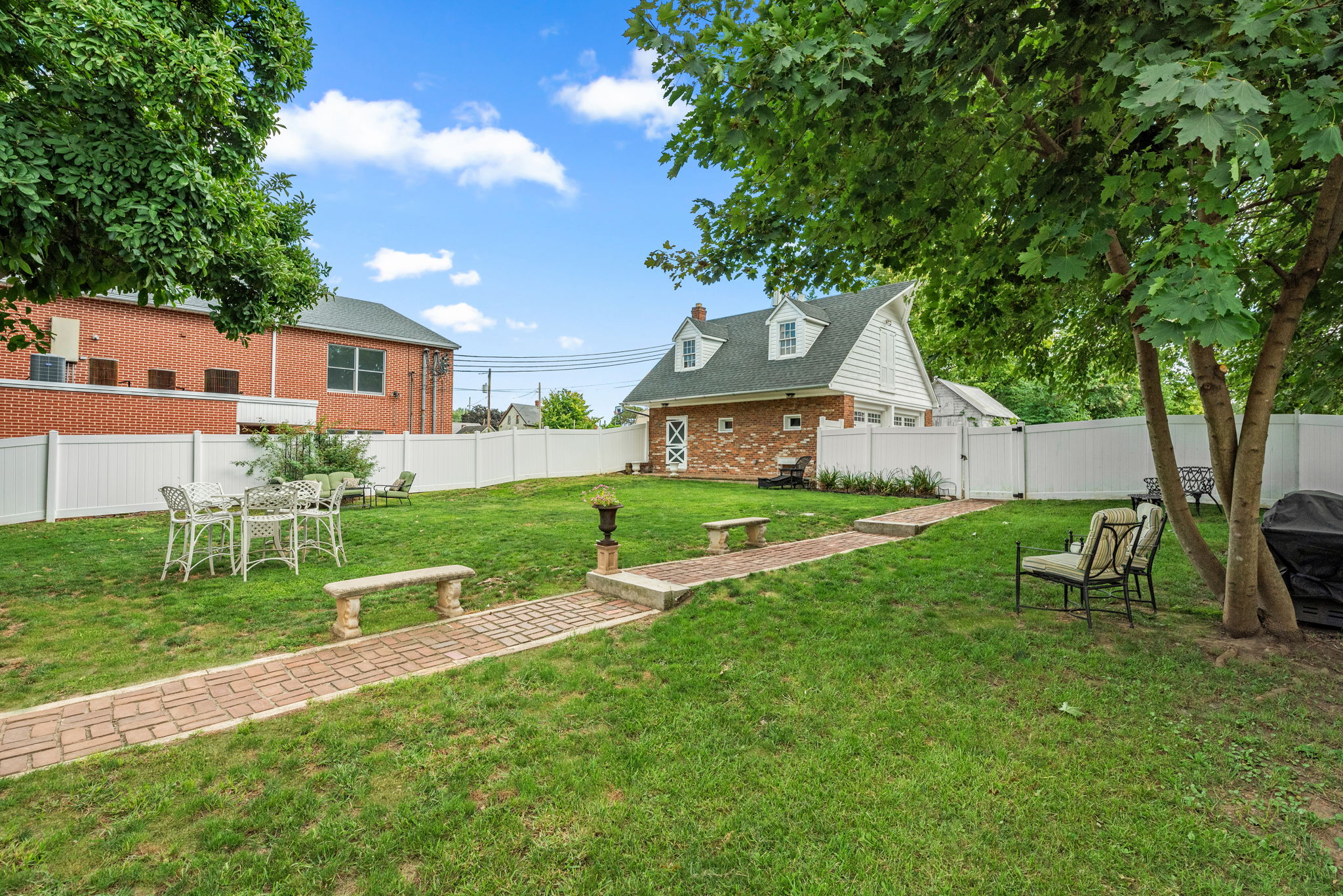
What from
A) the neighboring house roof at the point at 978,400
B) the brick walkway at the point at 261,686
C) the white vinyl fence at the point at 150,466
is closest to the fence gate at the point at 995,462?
the brick walkway at the point at 261,686

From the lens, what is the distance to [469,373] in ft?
147

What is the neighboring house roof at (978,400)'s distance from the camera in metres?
29.5

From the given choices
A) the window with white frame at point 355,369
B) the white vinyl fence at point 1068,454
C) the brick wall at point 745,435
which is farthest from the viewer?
the window with white frame at point 355,369

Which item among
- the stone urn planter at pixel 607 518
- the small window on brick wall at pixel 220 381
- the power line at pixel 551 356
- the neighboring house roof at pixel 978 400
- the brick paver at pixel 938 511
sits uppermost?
the power line at pixel 551 356

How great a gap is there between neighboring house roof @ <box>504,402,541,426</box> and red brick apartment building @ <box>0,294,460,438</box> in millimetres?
30018

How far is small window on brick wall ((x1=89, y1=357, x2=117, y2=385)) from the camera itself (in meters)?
14.6

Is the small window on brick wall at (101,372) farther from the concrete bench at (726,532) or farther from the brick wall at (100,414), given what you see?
the concrete bench at (726,532)

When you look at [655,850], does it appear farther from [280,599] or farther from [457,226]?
[457,226]

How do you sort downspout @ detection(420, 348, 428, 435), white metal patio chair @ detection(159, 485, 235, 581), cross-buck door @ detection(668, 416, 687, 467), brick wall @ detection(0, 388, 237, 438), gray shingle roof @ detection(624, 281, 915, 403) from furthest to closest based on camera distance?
cross-buck door @ detection(668, 416, 687, 467) < downspout @ detection(420, 348, 428, 435) < gray shingle roof @ detection(624, 281, 915, 403) < brick wall @ detection(0, 388, 237, 438) < white metal patio chair @ detection(159, 485, 235, 581)

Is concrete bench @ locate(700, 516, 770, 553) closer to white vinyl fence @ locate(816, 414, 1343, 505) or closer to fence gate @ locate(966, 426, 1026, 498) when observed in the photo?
white vinyl fence @ locate(816, 414, 1343, 505)

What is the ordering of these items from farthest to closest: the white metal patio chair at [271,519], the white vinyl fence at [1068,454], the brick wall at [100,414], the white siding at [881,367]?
the white siding at [881,367], the brick wall at [100,414], the white vinyl fence at [1068,454], the white metal patio chair at [271,519]

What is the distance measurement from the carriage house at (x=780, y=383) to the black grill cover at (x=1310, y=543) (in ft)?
41.4

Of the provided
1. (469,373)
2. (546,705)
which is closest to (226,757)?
(546,705)

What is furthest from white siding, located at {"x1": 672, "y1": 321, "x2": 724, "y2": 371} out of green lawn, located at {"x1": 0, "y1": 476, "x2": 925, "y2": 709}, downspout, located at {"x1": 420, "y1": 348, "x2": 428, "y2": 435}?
green lawn, located at {"x1": 0, "y1": 476, "x2": 925, "y2": 709}
